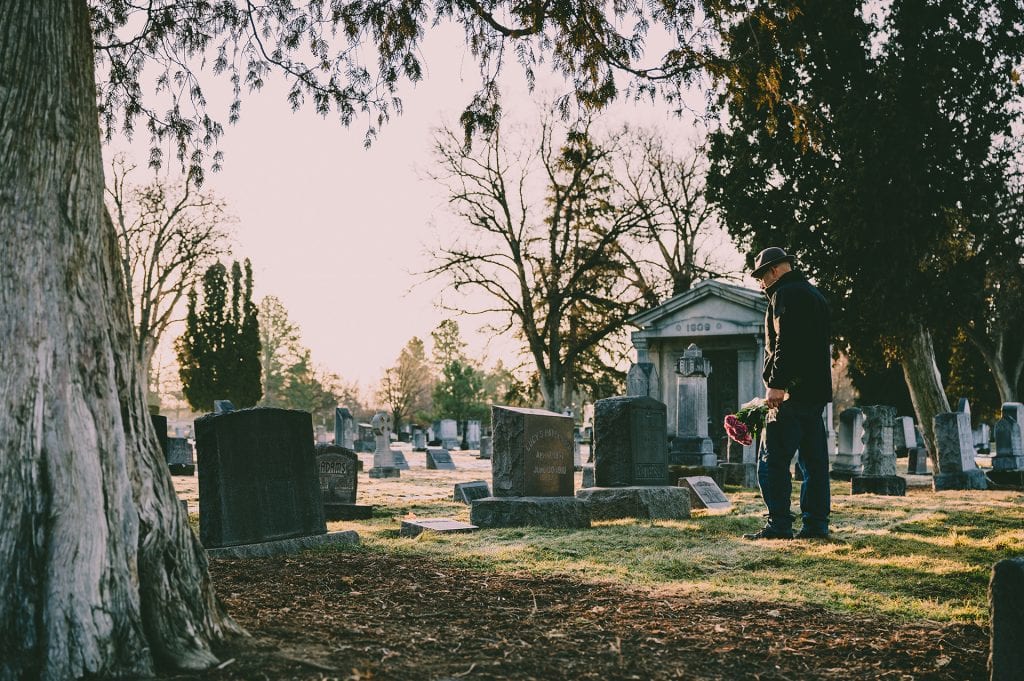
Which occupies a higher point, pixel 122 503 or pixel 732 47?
pixel 732 47

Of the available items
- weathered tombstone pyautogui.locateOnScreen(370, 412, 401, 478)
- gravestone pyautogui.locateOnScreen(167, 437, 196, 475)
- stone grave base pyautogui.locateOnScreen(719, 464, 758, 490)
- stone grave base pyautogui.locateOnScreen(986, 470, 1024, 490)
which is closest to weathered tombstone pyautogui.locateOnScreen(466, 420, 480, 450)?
weathered tombstone pyautogui.locateOnScreen(370, 412, 401, 478)

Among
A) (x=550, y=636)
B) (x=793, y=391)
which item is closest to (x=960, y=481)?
(x=793, y=391)

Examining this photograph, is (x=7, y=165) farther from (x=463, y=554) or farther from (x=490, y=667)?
(x=463, y=554)

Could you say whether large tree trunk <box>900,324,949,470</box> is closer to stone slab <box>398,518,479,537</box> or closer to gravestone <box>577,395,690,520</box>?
gravestone <box>577,395,690,520</box>

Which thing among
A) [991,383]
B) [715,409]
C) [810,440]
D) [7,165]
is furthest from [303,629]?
[991,383]

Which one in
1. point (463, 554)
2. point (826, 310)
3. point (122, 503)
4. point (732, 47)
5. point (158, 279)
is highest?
point (158, 279)

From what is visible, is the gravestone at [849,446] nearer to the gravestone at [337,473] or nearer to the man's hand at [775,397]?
the gravestone at [337,473]

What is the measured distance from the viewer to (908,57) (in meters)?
15.4

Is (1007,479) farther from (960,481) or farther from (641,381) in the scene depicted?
(641,381)

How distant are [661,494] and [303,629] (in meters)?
Answer: 6.02

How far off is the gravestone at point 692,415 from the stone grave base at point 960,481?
4.30 metres

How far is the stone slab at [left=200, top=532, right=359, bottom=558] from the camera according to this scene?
6039mm

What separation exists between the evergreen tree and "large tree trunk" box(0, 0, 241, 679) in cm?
4039

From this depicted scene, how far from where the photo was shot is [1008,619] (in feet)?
8.71
